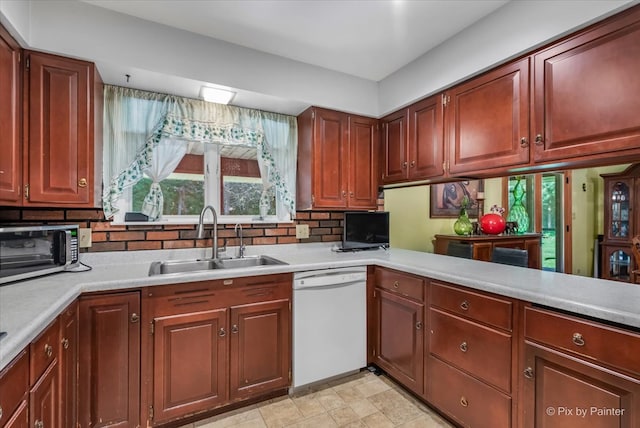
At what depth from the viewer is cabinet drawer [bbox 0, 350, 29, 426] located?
2.67 ft

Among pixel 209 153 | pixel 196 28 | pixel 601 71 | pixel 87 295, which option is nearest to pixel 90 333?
pixel 87 295

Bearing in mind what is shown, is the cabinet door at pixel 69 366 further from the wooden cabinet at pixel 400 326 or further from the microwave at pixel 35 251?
the wooden cabinet at pixel 400 326

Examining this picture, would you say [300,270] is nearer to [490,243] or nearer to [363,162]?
[363,162]

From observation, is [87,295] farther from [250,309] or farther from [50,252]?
[250,309]

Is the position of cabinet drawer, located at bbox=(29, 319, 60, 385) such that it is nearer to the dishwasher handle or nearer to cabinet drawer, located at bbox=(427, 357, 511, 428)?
the dishwasher handle

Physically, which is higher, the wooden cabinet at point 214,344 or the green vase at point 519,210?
the green vase at point 519,210

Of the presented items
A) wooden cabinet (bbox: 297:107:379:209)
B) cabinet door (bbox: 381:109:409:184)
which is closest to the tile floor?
wooden cabinet (bbox: 297:107:379:209)

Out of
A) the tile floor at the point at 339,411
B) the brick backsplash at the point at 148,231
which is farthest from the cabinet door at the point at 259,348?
the brick backsplash at the point at 148,231

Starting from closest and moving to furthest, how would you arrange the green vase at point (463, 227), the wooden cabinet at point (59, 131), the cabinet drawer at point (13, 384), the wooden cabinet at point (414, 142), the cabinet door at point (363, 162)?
1. the cabinet drawer at point (13, 384)
2. the wooden cabinet at point (59, 131)
3. the wooden cabinet at point (414, 142)
4. the cabinet door at point (363, 162)
5. the green vase at point (463, 227)

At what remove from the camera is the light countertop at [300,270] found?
3.40 ft

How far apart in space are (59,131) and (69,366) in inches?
48.1

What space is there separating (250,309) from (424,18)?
211 cm

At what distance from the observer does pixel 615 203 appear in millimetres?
3957

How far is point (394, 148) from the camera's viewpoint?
2619 millimetres
